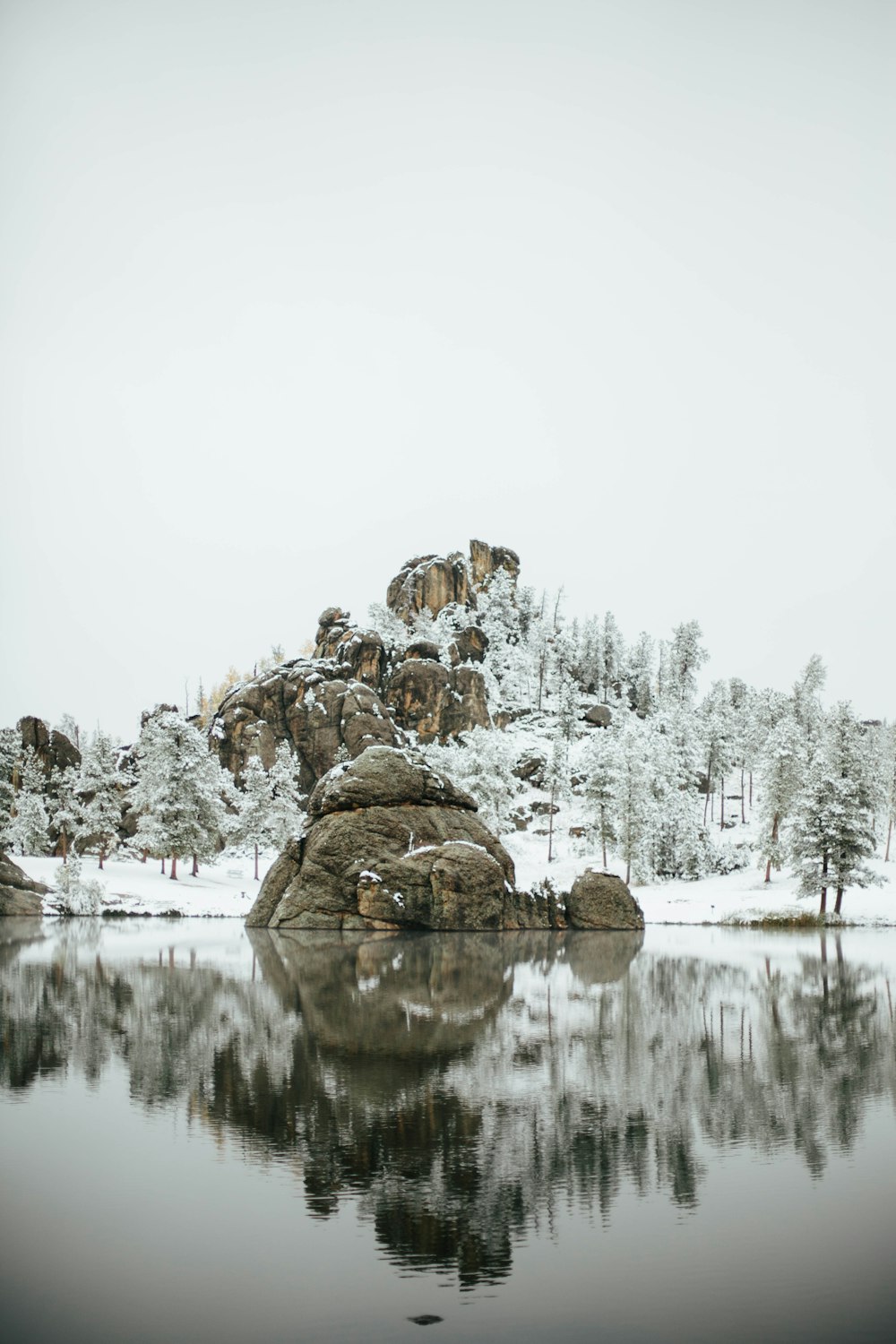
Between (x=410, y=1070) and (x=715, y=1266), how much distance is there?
748 centimetres

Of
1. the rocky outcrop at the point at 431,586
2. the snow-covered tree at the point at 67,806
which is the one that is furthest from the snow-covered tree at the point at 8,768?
the rocky outcrop at the point at 431,586

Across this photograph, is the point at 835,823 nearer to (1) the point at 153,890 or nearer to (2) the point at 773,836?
(2) the point at 773,836

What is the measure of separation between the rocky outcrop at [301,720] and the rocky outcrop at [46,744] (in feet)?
51.0

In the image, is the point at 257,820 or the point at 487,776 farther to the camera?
the point at 487,776

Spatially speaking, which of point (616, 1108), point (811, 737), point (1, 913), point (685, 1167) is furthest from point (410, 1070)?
point (811, 737)

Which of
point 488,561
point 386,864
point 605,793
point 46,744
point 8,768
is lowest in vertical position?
point 386,864

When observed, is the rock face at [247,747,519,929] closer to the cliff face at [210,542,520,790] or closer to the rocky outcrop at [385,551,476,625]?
the cliff face at [210,542,520,790]

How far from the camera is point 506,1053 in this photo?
16516 mm

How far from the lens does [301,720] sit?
102062 mm

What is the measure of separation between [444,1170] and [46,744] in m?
90.4

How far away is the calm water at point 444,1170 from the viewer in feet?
24.4

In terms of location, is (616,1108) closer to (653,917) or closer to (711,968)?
(711,968)

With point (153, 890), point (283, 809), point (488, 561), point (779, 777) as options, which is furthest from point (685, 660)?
point (153, 890)

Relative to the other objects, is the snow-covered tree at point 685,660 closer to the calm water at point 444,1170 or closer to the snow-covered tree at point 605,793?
the snow-covered tree at point 605,793
